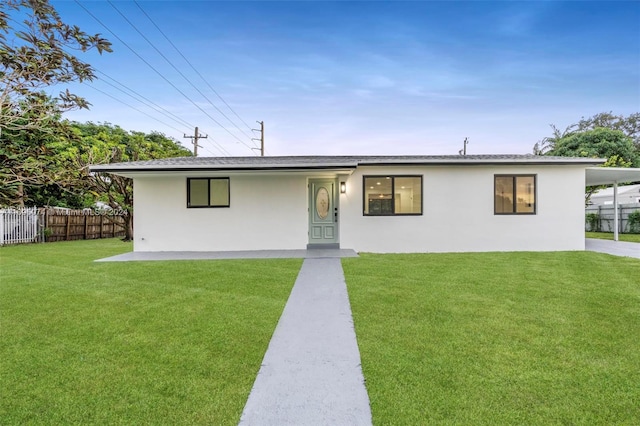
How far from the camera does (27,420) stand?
6.63 feet

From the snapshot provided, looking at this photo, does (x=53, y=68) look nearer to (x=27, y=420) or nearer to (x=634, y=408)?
(x=27, y=420)

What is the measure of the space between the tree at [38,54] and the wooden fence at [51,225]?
8775 mm

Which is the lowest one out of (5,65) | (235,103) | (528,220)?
(528,220)

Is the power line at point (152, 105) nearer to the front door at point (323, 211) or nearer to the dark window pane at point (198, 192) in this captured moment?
the dark window pane at point (198, 192)

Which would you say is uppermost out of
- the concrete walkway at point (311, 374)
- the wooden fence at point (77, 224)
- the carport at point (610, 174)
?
the carport at point (610, 174)

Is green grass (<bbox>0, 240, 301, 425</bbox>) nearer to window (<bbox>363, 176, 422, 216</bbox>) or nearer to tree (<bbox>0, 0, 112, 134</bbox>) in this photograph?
tree (<bbox>0, 0, 112, 134</bbox>)

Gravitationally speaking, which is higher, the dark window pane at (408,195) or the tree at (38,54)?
the tree at (38,54)

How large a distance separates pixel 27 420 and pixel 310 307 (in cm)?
303

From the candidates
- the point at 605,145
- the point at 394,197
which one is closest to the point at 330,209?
the point at 394,197

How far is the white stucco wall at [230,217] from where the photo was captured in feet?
32.3

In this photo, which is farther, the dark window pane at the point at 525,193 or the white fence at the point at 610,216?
the white fence at the point at 610,216

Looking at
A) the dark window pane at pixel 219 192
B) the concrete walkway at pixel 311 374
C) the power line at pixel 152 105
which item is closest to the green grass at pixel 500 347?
the concrete walkway at pixel 311 374

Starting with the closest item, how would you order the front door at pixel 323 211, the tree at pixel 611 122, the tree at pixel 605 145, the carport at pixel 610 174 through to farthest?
1. the carport at pixel 610 174
2. the front door at pixel 323 211
3. the tree at pixel 605 145
4. the tree at pixel 611 122

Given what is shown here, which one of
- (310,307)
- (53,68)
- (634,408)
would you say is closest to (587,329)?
(634,408)
